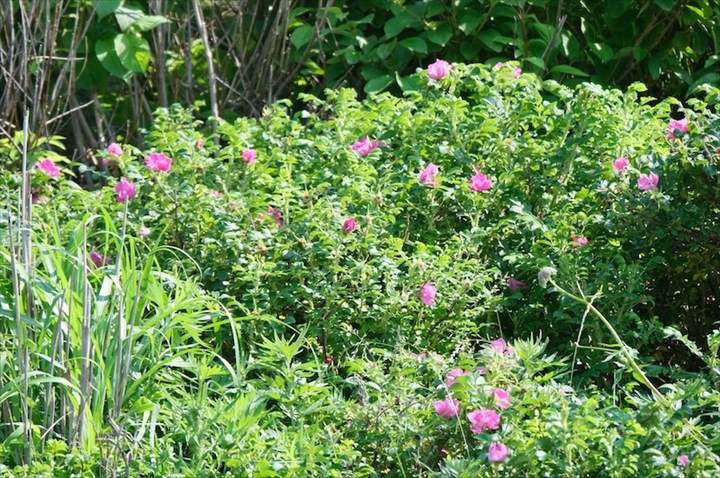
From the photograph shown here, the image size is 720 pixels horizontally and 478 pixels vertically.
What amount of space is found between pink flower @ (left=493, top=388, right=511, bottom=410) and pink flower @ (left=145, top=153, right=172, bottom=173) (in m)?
1.52

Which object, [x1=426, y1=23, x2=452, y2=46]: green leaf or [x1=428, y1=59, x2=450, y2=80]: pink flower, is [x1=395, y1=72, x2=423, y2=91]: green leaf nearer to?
[x1=426, y1=23, x2=452, y2=46]: green leaf

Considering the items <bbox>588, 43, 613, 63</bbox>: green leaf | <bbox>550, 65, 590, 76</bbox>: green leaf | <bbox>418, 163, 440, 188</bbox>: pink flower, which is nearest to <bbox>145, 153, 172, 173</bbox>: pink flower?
<bbox>418, 163, 440, 188</bbox>: pink flower

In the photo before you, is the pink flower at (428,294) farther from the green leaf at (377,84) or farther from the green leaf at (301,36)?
the green leaf at (301,36)

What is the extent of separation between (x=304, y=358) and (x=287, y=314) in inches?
5.9

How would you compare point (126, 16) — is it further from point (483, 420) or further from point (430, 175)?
point (483, 420)

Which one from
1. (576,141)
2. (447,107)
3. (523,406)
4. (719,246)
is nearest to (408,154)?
(447,107)

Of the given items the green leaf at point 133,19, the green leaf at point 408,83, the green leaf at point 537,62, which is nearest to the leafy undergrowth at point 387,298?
the green leaf at point 408,83

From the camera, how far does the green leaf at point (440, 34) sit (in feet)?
16.6

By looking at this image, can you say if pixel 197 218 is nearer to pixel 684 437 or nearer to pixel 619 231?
pixel 619 231

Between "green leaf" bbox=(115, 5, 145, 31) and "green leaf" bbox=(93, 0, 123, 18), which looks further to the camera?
"green leaf" bbox=(115, 5, 145, 31)

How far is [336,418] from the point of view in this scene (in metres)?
2.84

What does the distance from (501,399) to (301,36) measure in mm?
2932

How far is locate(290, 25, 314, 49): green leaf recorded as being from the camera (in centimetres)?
510

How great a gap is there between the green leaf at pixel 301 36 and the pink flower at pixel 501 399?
2.86 m
